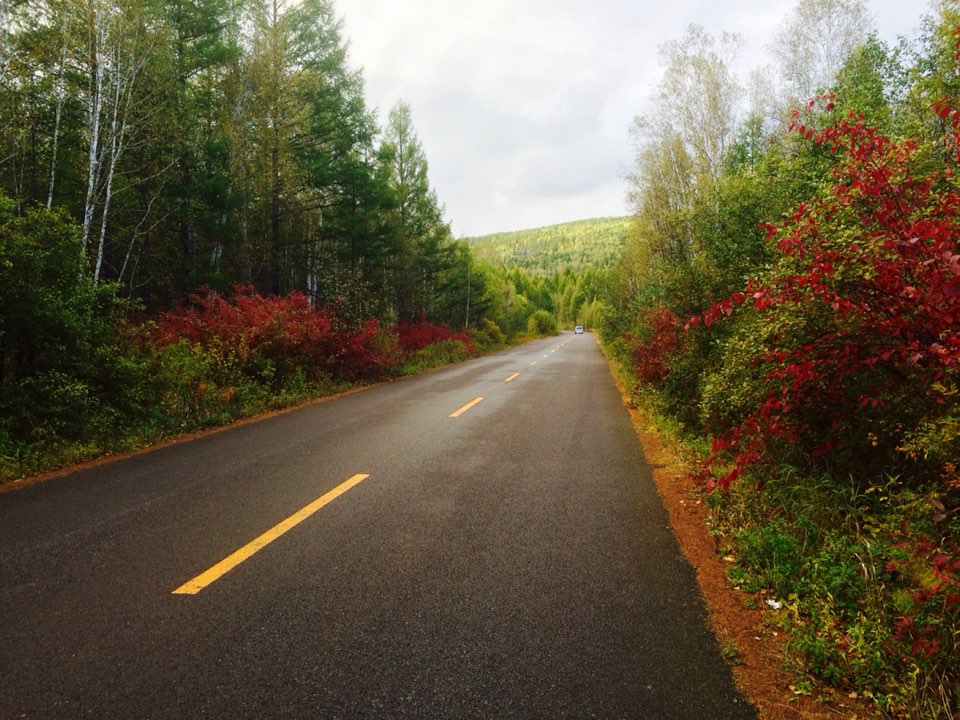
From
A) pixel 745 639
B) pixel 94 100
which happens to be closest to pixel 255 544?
pixel 745 639

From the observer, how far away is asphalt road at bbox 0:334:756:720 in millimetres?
2441

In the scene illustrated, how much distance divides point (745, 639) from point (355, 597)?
8.00ft

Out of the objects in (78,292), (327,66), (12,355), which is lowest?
(12,355)

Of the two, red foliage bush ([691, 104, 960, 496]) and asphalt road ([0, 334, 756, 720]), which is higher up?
red foliage bush ([691, 104, 960, 496])

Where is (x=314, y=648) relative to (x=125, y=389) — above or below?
below

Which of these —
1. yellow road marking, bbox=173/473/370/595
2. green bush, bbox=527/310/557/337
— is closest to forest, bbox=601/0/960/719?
yellow road marking, bbox=173/473/370/595

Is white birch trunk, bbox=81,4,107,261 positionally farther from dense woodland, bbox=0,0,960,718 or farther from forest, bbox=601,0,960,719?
forest, bbox=601,0,960,719

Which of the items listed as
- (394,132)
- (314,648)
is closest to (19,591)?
(314,648)

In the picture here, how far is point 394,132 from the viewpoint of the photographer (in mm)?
28078

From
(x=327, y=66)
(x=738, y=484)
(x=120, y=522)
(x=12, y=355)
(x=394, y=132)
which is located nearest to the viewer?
(x=120, y=522)

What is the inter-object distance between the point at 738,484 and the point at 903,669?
2.90 m

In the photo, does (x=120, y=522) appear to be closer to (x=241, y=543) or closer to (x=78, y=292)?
(x=241, y=543)

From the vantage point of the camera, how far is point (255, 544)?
4.08m

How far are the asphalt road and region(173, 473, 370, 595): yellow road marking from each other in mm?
51
